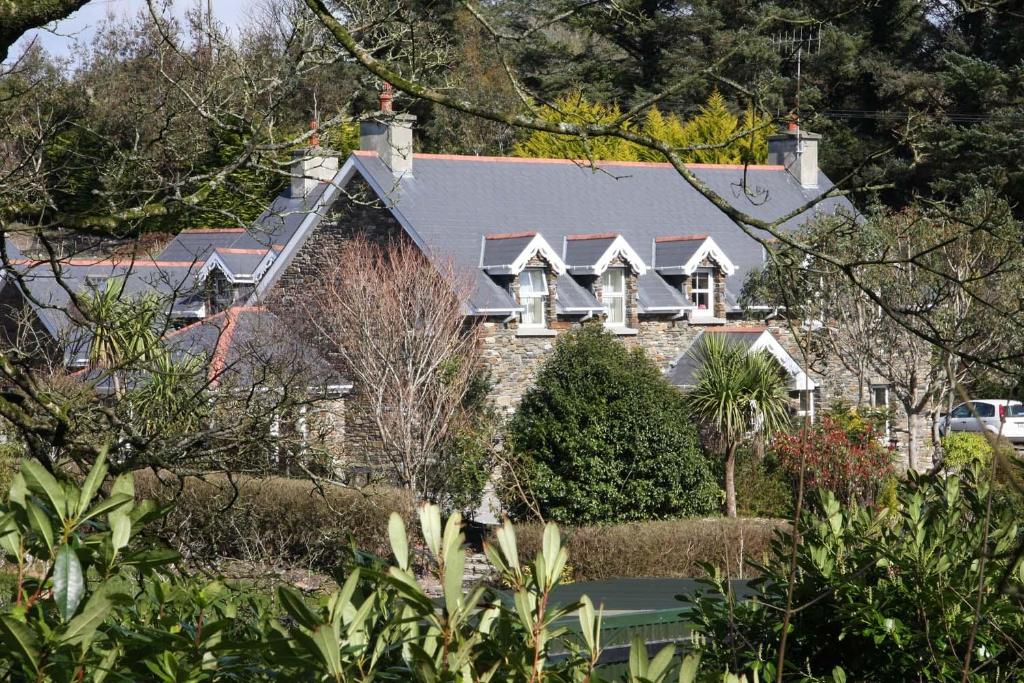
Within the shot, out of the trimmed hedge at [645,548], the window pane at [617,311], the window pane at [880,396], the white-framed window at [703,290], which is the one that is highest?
the white-framed window at [703,290]

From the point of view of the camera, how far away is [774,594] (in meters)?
4.45

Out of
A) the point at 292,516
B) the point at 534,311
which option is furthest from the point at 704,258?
the point at 292,516

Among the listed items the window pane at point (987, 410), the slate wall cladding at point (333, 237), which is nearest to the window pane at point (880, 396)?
the window pane at point (987, 410)

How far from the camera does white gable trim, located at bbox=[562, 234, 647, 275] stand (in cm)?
2494

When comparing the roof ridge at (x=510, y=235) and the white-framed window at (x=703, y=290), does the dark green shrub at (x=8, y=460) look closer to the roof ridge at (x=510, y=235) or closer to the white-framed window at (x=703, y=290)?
the roof ridge at (x=510, y=235)

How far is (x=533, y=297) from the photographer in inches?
971

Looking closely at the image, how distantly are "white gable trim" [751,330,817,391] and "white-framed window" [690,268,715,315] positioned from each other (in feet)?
6.84

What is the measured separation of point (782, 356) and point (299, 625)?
24.2m

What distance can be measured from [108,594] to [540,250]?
22.6 m

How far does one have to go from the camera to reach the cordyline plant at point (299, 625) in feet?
5.59

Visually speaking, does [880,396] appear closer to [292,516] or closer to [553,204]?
[553,204]

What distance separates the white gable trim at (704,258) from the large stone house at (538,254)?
0.03 metres

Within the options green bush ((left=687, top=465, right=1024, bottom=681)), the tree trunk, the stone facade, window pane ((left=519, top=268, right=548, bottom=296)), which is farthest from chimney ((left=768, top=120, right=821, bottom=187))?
green bush ((left=687, top=465, right=1024, bottom=681))

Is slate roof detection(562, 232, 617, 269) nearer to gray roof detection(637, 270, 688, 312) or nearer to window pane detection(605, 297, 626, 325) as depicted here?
window pane detection(605, 297, 626, 325)
